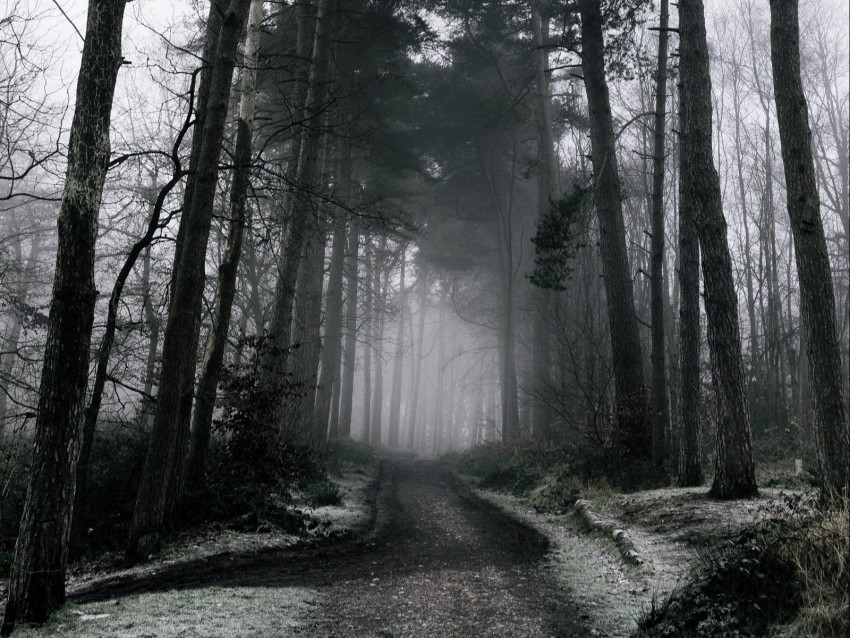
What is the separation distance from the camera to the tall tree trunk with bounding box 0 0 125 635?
15.7ft

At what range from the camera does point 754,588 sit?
4160 millimetres

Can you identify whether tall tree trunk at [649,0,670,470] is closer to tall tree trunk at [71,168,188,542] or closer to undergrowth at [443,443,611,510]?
undergrowth at [443,443,611,510]

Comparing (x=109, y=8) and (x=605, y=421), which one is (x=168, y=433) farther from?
(x=605, y=421)

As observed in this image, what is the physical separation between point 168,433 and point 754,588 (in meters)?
6.29

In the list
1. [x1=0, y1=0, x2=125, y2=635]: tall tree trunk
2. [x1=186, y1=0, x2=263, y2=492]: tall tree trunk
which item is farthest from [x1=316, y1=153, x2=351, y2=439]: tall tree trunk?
[x1=0, y1=0, x2=125, y2=635]: tall tree trunk

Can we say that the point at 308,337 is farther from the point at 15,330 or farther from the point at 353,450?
the point at 15,330

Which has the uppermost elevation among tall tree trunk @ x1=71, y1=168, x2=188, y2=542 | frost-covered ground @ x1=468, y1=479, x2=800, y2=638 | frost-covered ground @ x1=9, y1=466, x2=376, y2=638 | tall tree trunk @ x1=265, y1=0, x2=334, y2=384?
tall tree trunk @ x1=265, y1=0, x2=334, y2=384

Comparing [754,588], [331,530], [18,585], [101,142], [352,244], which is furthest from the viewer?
[352,244]

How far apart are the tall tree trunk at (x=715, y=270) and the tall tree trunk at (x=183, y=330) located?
6860 mm

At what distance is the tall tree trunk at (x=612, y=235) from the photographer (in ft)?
44.0

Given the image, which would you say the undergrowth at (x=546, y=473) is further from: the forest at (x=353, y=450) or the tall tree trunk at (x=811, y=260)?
the tall tree trunk at (x=811, y=260)

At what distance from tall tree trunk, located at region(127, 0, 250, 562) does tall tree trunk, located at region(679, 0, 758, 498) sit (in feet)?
22.5

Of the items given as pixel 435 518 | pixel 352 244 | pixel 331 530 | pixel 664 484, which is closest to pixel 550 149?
pixel 352 244

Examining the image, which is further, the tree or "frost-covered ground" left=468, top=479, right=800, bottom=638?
the tree
